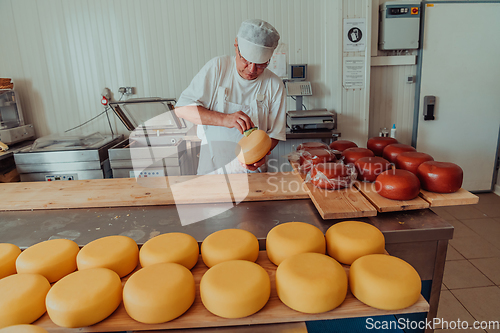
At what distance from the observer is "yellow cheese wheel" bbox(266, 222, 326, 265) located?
3.26ft

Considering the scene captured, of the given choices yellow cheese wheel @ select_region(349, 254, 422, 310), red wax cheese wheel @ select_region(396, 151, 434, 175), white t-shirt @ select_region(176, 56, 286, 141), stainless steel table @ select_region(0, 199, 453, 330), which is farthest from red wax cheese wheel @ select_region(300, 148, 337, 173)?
yellow cheese wheel @ select_region(349, 254, 422, 310)

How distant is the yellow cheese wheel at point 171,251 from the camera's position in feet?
3.21

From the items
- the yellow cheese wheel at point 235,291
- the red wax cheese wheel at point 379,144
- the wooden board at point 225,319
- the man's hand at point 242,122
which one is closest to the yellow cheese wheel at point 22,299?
the wooden board at point 225,319

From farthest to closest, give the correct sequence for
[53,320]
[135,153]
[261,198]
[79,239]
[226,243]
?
[135,153] < [261,198] < [79,239] < [226,243] < [53,320]

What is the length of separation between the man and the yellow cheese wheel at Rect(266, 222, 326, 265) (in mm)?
752

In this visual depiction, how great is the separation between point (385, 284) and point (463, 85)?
374 cm

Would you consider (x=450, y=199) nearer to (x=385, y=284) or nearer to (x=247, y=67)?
(x=385, y=284)

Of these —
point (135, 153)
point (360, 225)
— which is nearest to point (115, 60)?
point (135, 153)

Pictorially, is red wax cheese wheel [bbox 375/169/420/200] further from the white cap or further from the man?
the white cap

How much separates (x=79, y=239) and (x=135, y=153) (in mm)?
1787

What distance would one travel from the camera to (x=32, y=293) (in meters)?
0.84

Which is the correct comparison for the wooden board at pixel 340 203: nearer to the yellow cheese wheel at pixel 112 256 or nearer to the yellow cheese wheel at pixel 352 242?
the yellow cheese wheel at pixel 352 242

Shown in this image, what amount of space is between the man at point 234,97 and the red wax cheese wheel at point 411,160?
78cm

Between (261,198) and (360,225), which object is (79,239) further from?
(360,225)
